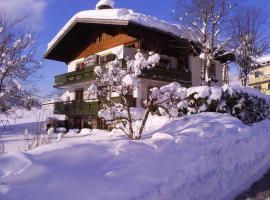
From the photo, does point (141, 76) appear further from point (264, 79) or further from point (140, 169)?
point (264, 79)

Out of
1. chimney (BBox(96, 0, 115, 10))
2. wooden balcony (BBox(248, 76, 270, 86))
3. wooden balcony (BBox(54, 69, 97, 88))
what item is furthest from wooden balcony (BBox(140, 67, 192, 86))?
wooden balcony (BBox(248, 76, 270, 86))

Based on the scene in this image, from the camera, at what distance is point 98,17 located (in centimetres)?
1986

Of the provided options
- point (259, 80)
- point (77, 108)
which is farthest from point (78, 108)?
point (259, 80)

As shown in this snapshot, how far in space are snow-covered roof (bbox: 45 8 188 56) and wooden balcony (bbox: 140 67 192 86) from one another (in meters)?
2.51

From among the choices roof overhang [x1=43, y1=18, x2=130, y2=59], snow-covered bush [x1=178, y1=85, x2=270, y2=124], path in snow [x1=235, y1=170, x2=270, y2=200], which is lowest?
path in snow [x1=235, y1=170, x2=270, y2=200]

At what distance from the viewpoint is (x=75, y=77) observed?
23156 millimetres

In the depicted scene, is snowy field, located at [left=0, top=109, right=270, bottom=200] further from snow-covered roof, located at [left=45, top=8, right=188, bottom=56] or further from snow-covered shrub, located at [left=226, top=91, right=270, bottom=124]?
snow-covered roof, located at [left=45, top=8, right=188, bottom=56]

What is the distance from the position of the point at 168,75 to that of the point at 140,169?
1450cm

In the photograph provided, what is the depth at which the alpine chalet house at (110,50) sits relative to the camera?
19156 mm

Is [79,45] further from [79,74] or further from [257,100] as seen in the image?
[257,100]

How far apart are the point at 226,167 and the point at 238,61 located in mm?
18361

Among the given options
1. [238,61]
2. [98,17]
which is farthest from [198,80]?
[98,17]

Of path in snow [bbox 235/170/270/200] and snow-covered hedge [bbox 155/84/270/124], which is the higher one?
snow-covered hedge [bbox 155/84/270/124]

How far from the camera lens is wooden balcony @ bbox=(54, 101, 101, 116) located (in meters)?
20.5
